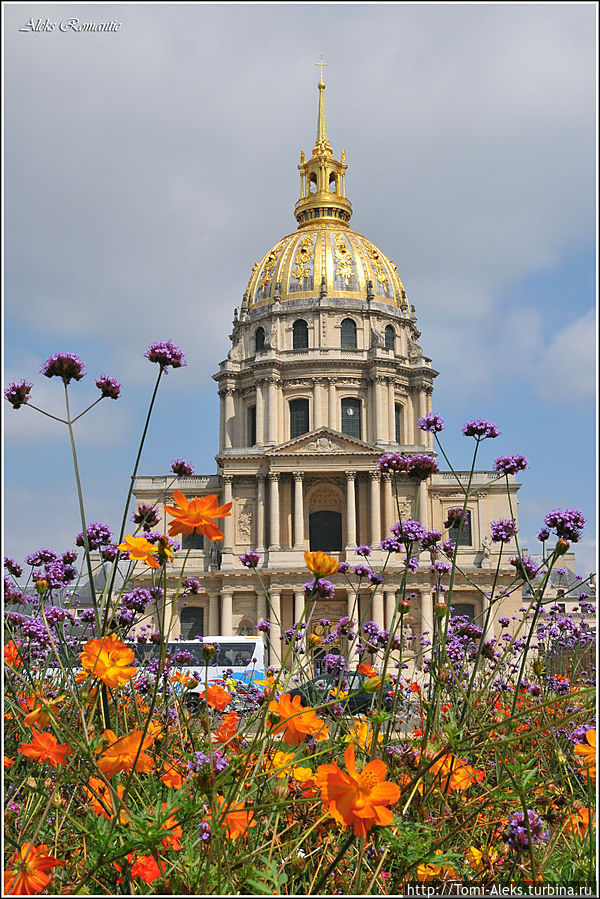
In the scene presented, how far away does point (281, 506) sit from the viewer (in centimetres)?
4584

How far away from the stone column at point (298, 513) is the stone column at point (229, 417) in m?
8.71

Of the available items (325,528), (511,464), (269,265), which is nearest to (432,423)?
(511,464)

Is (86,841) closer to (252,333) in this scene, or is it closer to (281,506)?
(281,506)

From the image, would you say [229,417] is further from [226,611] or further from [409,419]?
[226,611]

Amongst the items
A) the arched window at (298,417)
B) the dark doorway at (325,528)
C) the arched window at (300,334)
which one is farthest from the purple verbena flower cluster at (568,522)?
the arched window at (300,334)

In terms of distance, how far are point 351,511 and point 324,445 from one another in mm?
4183

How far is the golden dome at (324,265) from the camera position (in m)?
54.5

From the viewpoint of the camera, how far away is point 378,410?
167ft

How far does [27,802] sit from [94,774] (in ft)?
2.98

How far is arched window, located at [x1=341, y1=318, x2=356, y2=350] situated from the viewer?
53.4 m

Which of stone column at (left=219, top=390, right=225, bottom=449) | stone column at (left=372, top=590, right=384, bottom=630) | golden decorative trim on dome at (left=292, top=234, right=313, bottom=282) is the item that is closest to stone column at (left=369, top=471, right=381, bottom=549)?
stone column at (left=372, top=590, right=384, bottom=630)

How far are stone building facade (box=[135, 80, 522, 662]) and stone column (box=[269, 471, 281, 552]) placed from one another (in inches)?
2.5

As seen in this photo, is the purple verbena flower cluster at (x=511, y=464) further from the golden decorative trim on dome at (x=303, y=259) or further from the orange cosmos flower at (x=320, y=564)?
the golden decorative trim on dome at (x=303, y=259)

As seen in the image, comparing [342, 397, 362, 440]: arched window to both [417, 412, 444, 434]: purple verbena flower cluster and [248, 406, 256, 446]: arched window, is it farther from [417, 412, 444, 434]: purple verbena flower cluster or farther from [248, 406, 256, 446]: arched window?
[417, 412, 444, 434]: purple verbena flower cluster
